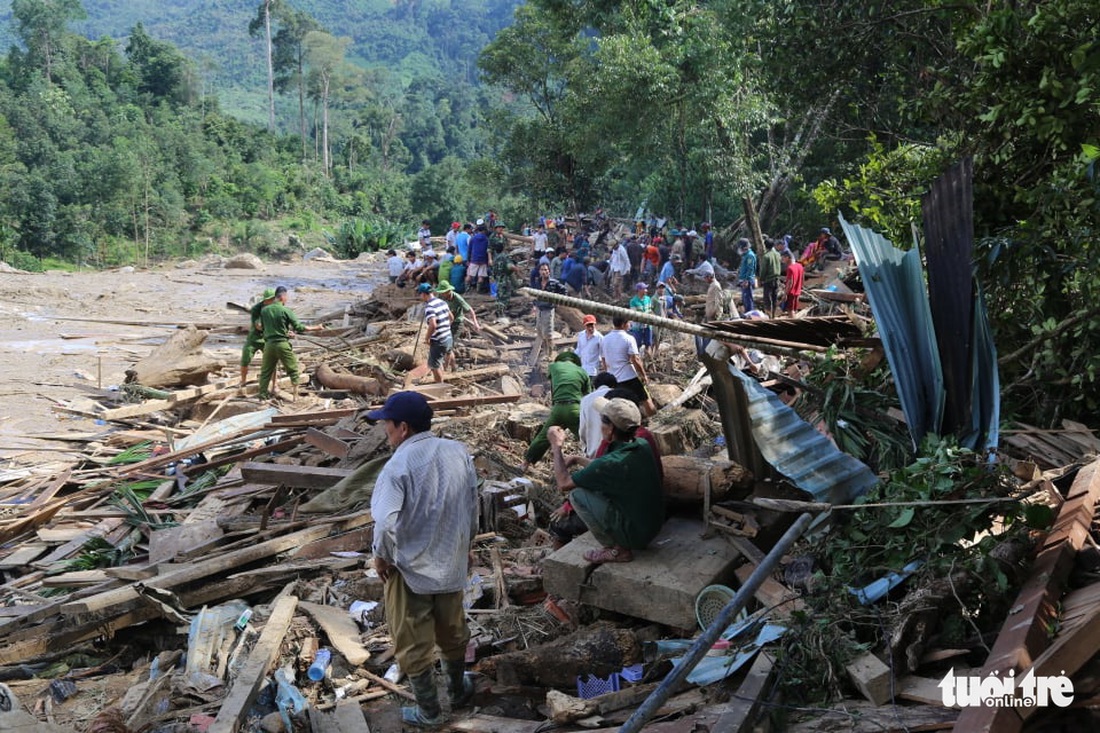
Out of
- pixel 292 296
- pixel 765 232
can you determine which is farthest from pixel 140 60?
pixel 765 232

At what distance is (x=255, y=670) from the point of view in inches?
191

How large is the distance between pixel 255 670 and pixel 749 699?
2.80 metres

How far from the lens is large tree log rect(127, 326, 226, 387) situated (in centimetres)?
1348

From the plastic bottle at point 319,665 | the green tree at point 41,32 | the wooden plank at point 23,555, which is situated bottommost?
the wooden plank at point 23,555

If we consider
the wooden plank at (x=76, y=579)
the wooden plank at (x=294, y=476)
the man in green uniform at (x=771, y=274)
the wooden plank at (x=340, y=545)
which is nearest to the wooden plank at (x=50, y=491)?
the wooden plank at (x=76, y=579)

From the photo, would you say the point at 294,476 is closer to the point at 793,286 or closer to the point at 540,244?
the point at 793,286

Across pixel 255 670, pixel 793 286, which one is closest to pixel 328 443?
pixel 255 670

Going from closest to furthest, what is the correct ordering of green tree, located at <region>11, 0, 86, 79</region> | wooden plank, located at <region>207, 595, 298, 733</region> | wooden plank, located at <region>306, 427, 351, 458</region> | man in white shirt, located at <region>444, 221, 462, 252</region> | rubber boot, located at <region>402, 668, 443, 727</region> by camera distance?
wooden plank, located at <region>207, 595, 298, 733</region>
rubber boot, located at <region>402, 668, 443, 727</region>
wooden plank, located at <region>306, 427, 351, 458</region>
man in white shirt, located at <region>444, 221, 462, 252</region>
green tree, located at <region>11, 0, 86, 79</region>

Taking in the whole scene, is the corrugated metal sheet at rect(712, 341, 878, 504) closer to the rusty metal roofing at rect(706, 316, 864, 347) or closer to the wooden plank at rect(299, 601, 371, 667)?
the rusty metal roofing at rect(706, 316, 864, 347)

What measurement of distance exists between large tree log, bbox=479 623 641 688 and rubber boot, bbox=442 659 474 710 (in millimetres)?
209

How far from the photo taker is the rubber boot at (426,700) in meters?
4.61

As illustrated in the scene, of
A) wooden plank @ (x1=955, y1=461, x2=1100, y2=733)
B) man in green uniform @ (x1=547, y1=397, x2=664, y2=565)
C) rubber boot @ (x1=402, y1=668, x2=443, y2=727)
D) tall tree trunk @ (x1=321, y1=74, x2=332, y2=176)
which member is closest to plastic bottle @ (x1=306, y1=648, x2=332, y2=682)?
rubber boot @ (x1=402, y1=668, x2=443, y2=727)

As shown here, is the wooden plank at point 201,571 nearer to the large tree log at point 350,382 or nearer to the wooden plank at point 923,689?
the wooden plank at point 923,689

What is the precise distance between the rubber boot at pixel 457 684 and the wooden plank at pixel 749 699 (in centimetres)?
163
